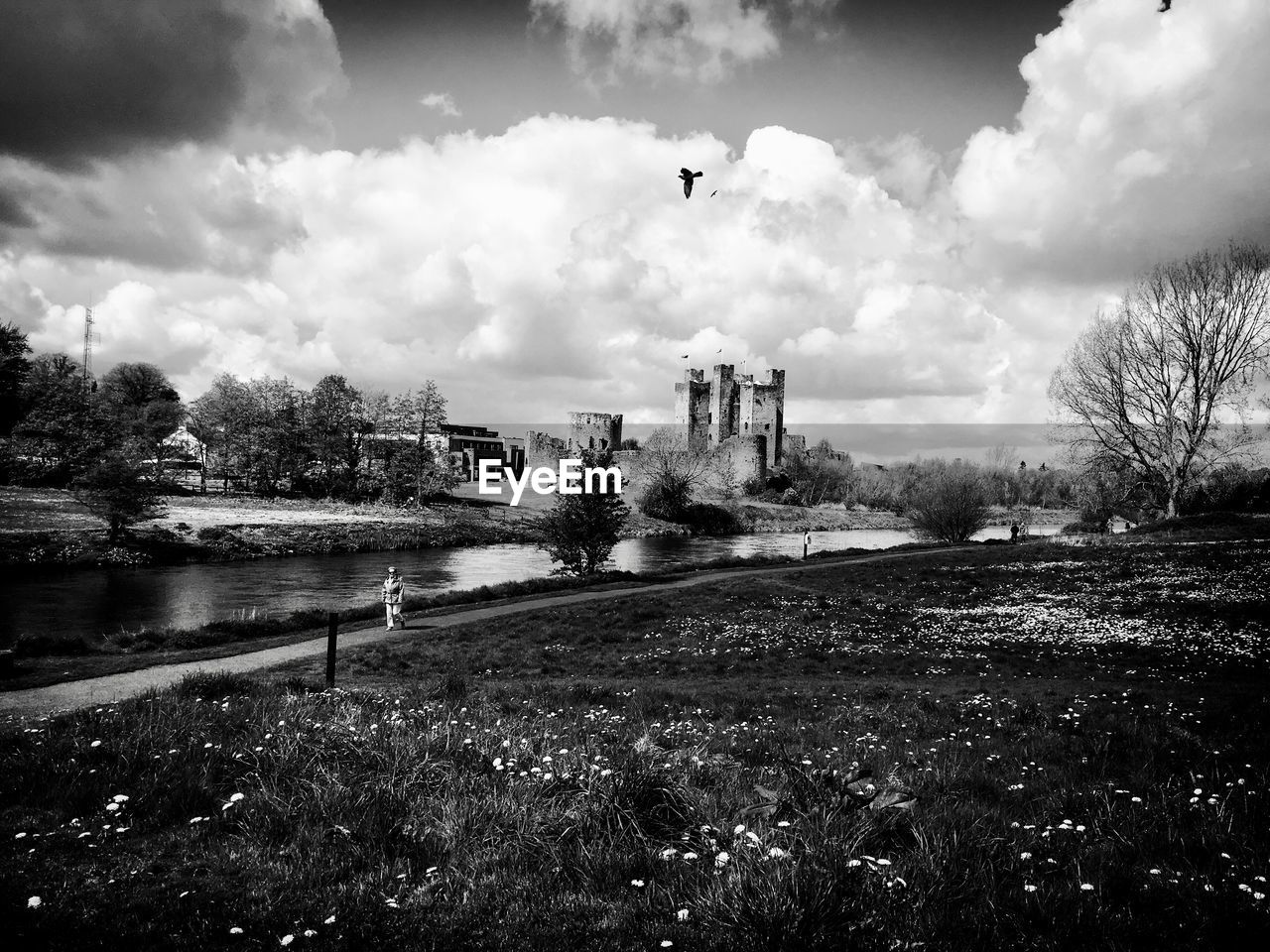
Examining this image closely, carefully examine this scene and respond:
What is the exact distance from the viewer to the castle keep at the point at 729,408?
12656 cm

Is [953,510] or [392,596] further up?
[953,510]

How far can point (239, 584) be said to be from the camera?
132ft

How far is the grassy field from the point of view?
4719 mm

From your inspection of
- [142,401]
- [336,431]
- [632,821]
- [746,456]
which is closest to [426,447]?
[336,431]

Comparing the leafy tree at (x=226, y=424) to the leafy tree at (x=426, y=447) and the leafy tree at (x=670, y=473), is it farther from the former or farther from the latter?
the leafy tree at (x=670, y=473)

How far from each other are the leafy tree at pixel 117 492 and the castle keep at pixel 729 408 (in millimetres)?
85945

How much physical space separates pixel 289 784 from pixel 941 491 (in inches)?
2538

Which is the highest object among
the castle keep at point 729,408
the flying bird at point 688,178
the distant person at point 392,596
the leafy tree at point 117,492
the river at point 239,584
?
the castle keep at point 729,408

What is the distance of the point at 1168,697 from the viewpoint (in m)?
13.2

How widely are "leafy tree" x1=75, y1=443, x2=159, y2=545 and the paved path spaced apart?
1289 inches

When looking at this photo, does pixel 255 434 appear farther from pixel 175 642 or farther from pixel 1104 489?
pixel 1104 489

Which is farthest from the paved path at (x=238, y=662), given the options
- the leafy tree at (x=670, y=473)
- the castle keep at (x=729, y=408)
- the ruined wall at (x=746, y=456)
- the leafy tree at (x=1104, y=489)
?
the castle keep at (x=729, y=408)

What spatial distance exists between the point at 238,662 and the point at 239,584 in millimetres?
25352

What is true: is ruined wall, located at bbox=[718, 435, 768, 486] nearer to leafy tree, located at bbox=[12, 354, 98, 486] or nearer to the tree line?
the tree line
